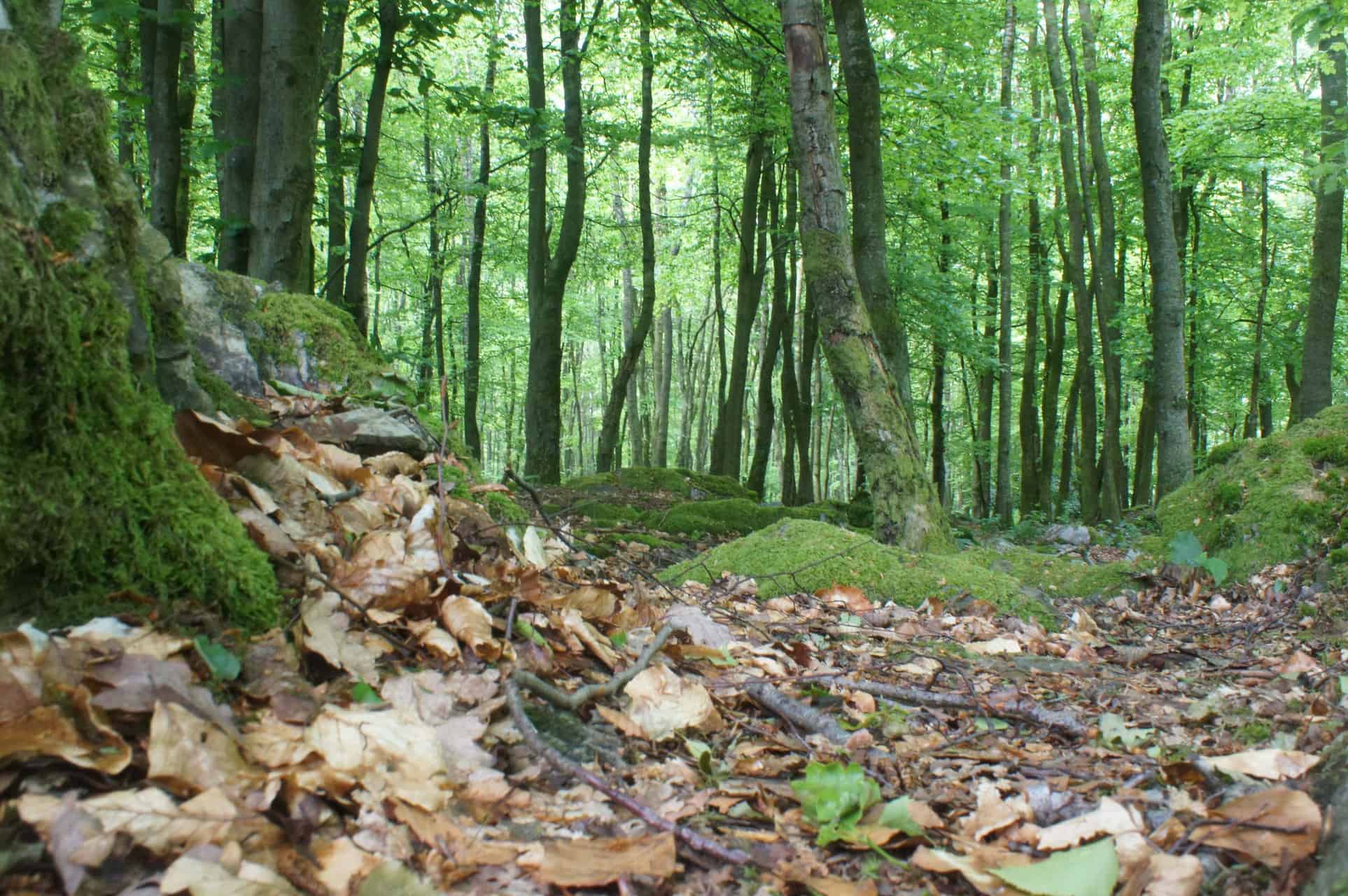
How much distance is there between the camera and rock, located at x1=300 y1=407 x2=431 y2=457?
118 inches

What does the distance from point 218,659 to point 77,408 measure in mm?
571

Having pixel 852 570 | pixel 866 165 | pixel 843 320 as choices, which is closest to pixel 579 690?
pixel 852 570

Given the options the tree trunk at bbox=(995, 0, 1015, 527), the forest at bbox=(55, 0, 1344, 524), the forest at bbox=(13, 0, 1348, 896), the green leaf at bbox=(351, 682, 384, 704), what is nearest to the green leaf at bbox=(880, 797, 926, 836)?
the forest at bbox=(13, 0, 1348, 896)

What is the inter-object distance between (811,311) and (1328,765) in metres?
12.2

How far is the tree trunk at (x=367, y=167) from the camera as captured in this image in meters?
7.69

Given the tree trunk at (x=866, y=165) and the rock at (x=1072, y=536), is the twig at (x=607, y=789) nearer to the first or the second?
the tree trunk at (x=866, y=165)

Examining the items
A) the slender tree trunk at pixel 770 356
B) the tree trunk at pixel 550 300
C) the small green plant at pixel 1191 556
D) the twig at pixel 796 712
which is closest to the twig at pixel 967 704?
the twig at pixel 796 712

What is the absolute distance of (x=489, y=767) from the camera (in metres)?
1.66

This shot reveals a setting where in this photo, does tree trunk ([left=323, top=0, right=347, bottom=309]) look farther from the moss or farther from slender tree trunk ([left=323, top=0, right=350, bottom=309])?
the moss

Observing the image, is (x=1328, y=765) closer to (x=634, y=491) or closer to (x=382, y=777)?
(x=382, y=777)

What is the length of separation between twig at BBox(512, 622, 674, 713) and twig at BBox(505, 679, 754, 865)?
38 millimetres

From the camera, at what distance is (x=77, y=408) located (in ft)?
5.26

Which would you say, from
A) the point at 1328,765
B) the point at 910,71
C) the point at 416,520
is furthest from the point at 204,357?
the point at 910,71

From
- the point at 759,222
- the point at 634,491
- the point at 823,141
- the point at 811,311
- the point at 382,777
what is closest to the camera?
the point at 382,777
